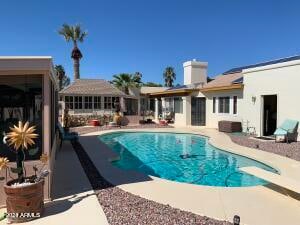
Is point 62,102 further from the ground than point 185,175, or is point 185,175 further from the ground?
point 62,102

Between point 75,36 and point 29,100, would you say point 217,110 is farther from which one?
point 75,36

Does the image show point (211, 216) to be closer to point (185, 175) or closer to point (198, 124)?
point (185, 175)

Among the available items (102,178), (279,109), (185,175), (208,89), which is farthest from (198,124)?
(102,178)

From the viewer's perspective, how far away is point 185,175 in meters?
10.5

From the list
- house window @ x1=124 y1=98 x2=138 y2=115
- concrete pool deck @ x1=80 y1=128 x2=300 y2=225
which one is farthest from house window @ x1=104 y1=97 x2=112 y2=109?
concrete pool deck @ x1=80 y1=128 x2=300 y2=225

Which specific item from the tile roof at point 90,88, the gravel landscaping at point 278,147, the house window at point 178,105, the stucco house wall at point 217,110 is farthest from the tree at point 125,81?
the gravel landscaping at point 278,147

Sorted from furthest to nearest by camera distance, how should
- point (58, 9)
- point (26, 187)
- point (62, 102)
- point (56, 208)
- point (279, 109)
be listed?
1. point (62, 102)
2. point (58, 9)
3. point (279, 109)
4. point (56, 208)
5. point (26, 187)

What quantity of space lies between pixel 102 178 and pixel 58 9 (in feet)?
52.0

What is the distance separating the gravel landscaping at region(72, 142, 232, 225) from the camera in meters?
5.39

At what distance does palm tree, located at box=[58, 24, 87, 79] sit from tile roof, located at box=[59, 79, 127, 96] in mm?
10121

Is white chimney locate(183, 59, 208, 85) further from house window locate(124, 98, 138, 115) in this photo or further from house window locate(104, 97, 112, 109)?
house window locate(124, 98, 138, 115)

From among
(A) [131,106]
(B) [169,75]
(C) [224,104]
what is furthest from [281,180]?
(B) [169,75]

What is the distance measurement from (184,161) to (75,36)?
118 ft

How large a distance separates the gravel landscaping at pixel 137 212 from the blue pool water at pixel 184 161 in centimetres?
356
